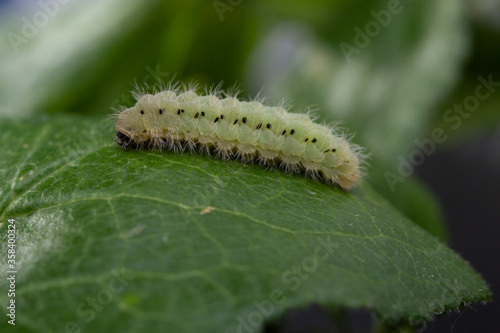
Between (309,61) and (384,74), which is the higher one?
(384,74)

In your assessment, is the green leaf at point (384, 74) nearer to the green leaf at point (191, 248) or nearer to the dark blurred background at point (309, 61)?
the dark blurred background at point (309, 61)

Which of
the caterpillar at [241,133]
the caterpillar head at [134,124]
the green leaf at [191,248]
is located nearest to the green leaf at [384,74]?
the caterpillar at [241,133]

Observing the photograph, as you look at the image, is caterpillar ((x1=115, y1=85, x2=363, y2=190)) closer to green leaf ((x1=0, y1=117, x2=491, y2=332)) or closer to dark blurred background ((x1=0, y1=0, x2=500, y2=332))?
green leaf ((x1=0, y1=117, x2=491, y2=332))

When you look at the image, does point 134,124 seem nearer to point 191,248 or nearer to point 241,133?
point 241,133

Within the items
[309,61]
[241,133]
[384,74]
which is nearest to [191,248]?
[241,133]

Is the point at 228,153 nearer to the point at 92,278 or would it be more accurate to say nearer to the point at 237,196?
the point at 237,196

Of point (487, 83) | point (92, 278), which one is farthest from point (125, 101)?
point (487, 83)
